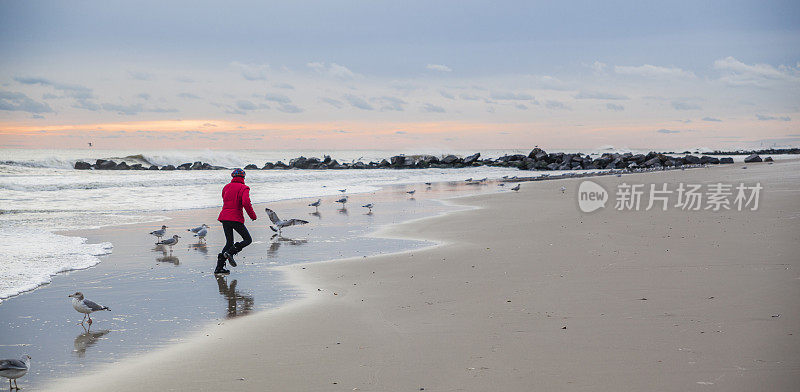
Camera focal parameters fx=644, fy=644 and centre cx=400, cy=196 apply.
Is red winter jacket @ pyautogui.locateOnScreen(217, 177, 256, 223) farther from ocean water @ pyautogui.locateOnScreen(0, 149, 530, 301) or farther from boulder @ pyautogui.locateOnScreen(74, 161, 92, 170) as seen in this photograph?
boulder @ pyautogui.locateOnScreen(74, 161, 92, 170)

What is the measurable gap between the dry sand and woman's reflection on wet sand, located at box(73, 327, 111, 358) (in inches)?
25.7

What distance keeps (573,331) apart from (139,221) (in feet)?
46.5

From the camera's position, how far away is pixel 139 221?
677 inches

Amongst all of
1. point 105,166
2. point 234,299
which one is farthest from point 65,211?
point 105,166

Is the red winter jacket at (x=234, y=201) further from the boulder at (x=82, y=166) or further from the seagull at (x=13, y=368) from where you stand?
the boulder at (x=82, y=166)

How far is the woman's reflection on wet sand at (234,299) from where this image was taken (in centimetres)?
734

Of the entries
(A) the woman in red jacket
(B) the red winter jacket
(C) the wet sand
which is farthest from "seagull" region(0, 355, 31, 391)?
(B) the red winter jacket

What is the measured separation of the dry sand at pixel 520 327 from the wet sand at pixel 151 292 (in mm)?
444

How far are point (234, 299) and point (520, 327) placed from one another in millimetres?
3705

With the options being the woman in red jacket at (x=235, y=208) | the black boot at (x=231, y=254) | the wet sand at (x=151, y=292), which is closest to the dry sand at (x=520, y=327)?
the wet sand at (x=151, y=292)

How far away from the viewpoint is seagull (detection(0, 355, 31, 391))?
4.80 metres

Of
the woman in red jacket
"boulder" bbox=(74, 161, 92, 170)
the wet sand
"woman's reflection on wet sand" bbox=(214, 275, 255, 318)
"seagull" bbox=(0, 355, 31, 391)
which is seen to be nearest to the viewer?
"seagull" bbox=(0, 355, 31, 391)

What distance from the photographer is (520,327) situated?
6.11m

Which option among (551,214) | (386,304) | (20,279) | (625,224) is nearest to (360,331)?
(386,304)
